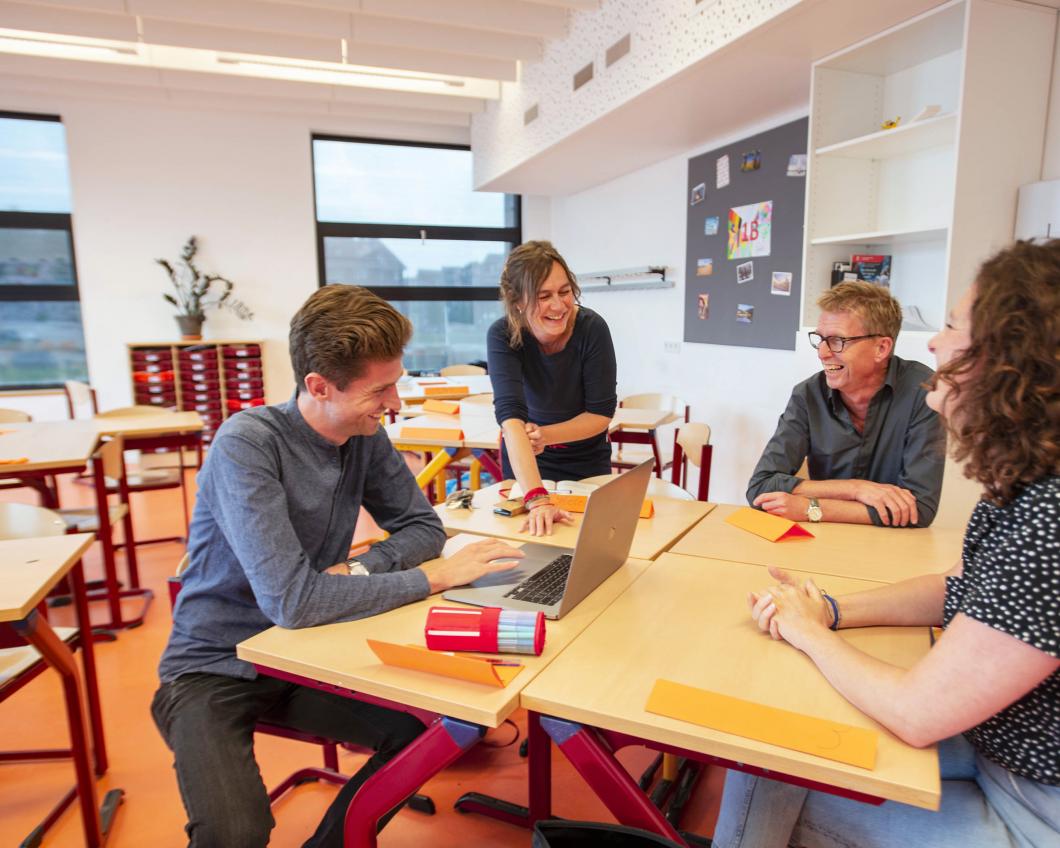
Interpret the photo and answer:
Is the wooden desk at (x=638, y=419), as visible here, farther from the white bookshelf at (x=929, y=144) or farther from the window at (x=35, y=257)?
the window at (x=35, y=257)

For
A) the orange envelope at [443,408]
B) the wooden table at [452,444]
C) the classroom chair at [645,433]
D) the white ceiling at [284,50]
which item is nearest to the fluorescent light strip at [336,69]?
the white ceiling at [284,50]

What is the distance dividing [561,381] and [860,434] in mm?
936

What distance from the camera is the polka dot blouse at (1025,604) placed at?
781 millimetres

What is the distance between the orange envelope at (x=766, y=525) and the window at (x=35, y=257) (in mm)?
5928

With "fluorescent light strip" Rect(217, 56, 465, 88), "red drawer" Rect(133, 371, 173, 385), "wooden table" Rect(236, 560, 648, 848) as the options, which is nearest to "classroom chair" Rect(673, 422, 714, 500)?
"wooden table" Rect(236, 560, 648, 848)

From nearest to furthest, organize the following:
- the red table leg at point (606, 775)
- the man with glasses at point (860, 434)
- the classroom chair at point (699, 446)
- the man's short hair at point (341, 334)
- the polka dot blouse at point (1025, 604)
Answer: the polka dot blouse at point (1025, 604), the red table leg at point (606, 775), the man's short hair at point (341, 334), the man with glasses at point (860, 434), the classroom chair at point (699, 446)

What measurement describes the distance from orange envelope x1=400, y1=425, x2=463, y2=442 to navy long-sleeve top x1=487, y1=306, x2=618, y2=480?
0.58 meters

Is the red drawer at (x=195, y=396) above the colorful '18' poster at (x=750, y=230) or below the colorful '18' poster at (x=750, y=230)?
below

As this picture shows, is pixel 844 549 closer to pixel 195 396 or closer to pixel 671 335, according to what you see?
pixel 671 335

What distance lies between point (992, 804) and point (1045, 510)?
470mm

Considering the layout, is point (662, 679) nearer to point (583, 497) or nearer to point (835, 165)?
point (583, 497)

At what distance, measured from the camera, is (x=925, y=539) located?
1.72 meters

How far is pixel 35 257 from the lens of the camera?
5648 millimetres

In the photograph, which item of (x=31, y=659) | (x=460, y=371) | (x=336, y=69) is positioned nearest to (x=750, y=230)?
(x=460, y=371)
